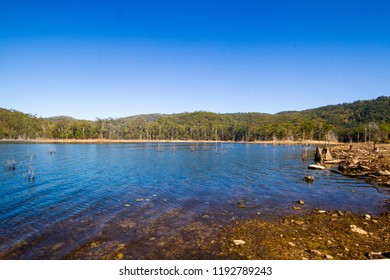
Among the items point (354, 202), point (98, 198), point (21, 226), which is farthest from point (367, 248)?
point (98, 198)

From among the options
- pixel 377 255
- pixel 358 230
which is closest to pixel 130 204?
pixel 358 230

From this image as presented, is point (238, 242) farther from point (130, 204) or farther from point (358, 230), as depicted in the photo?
point (130, 204)

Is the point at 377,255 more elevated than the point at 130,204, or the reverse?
the point at 377,255

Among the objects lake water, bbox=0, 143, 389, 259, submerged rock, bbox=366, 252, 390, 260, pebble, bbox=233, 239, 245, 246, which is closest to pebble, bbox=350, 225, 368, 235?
submerged rock, bbox=366, 252, 390, 260

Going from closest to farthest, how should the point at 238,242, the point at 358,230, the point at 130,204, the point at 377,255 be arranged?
the point at 377,255 < the point at 238,242 < the point at 358,230 < the point at 130,204

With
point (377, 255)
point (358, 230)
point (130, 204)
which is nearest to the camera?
point (377, 255)

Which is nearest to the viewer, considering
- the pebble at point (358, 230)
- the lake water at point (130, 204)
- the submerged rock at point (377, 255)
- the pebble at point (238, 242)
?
the submerged rock at point (377, 255)

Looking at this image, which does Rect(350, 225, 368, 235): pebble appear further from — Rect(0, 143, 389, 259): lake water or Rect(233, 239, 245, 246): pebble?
Rect(233, 239, 245, 246): pebble

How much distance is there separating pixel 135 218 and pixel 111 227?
1.84 m

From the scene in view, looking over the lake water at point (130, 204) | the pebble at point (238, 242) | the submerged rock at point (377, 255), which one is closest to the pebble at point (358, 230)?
the submerged rock at point (377, 255)

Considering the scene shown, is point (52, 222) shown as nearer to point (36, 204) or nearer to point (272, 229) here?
point (36, 204)

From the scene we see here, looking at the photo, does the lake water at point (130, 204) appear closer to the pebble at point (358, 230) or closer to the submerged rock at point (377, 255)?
the pebble at point (358, 230)

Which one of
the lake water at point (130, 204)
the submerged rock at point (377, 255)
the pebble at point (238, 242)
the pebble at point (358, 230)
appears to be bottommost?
the lake water at point (130, 204)

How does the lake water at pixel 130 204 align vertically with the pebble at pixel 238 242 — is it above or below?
below
